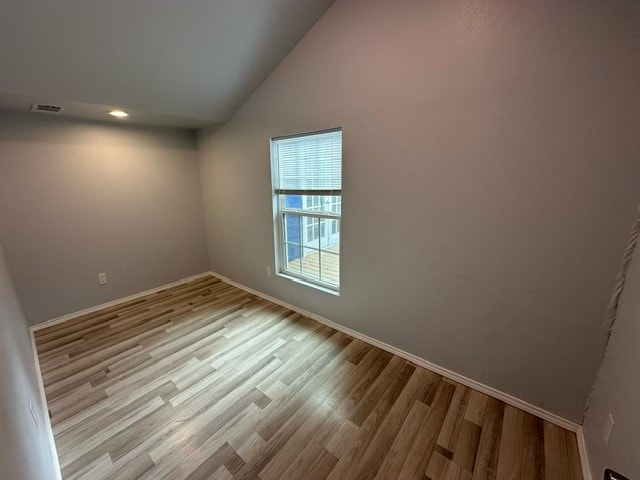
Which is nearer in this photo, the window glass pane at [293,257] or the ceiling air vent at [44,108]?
the ceiling air vent at [44,108]

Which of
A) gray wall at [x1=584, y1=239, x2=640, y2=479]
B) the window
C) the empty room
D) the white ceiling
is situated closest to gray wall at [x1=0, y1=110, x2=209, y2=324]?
the empty room

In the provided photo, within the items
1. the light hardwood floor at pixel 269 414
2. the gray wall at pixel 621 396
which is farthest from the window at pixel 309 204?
the gray wall at pixel 621 396

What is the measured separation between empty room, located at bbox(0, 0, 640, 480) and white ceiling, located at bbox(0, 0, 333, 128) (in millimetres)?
14

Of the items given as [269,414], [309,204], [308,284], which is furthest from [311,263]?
[269,414]

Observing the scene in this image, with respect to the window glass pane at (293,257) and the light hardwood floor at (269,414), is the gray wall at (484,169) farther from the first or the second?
the window glass pane at (293,257)

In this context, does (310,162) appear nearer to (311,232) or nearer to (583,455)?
(311,232)

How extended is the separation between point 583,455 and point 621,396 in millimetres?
502

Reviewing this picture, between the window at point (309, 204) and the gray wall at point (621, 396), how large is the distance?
1.74 metres

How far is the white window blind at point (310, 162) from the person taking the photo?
2168 mm

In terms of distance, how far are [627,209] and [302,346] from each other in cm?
220

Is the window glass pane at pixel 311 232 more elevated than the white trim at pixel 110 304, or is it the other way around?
the window glass pane at pixel 311 232

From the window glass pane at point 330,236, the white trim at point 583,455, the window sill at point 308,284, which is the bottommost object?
the white trim at point 583,455

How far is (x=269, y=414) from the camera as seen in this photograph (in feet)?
5.26

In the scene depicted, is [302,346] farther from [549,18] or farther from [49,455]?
[549,18]
